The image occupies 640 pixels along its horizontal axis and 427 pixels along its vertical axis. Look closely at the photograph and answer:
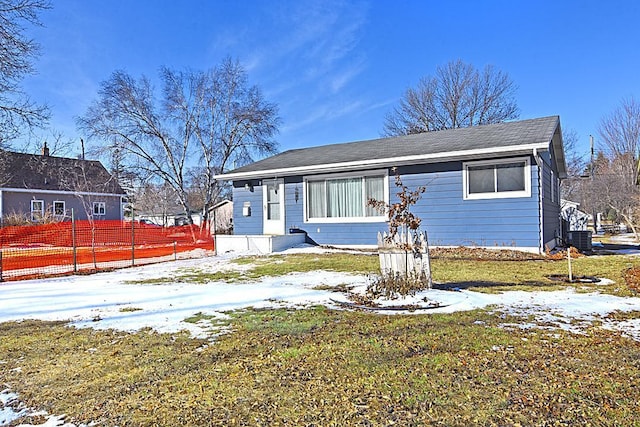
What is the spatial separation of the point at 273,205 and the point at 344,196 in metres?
Result: 2.79

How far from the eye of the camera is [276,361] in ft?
9.75

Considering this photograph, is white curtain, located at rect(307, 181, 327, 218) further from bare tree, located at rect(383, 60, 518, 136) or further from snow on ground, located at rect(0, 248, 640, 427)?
bare tree, located at rect(383, 60, 518, 136)

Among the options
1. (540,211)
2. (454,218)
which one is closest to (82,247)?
(454,218)

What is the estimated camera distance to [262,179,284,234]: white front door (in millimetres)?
13344

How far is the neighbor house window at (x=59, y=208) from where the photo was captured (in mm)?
25053

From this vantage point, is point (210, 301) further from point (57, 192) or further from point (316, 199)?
point (57, 192)

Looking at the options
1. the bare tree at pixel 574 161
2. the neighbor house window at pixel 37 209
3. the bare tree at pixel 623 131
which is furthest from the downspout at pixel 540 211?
the bare tree at pixel 574 161

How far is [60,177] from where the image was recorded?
25516mm

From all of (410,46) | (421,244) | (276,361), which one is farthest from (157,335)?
(410,46)

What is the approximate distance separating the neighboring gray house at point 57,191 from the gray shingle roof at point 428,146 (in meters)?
14.0

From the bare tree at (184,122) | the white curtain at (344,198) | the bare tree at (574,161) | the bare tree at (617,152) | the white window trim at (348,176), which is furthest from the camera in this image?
the bare tree at (574,161)

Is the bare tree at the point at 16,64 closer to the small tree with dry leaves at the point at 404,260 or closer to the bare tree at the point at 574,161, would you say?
the small tree with dry leaves at the point at 404,260

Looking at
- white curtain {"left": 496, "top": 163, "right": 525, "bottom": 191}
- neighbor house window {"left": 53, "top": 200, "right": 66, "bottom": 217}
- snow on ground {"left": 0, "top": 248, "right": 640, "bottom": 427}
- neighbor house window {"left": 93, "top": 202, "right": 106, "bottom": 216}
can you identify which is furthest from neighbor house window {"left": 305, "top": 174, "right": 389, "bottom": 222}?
neighbor house window {"left": 53, "top": 200, "right": 66, "bottom": 217}

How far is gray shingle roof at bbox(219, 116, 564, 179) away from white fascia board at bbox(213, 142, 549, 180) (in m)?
0.03
